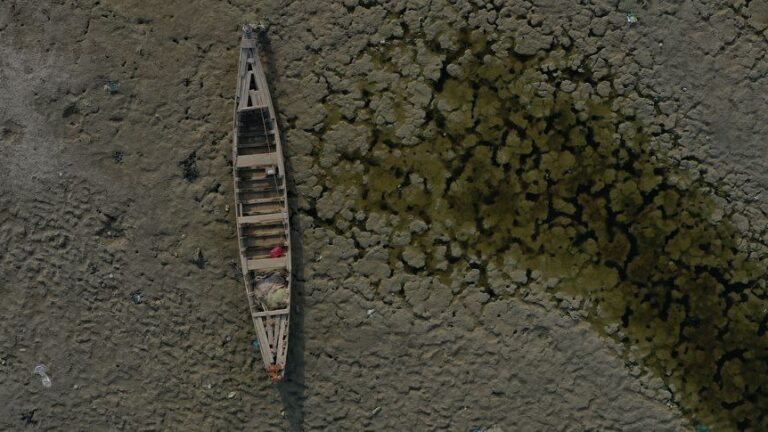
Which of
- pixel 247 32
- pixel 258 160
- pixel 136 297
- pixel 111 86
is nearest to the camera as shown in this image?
pixel 247 32

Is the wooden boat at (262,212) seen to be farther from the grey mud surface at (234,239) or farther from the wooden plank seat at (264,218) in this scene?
the grey mud surface at (234,239)

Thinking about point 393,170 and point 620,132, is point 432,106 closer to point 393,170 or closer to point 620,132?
point 393,170

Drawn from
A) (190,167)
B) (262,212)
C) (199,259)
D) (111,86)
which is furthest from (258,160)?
(111,86)

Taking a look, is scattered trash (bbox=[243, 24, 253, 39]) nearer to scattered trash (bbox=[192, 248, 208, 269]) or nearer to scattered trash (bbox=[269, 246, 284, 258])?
scattered trash (bbox=[269, 246, 284, 258])

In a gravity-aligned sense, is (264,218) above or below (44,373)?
above

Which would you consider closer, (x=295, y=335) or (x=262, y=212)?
(x=262, y=212)

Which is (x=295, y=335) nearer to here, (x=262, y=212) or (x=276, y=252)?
(x=276, y=252)
